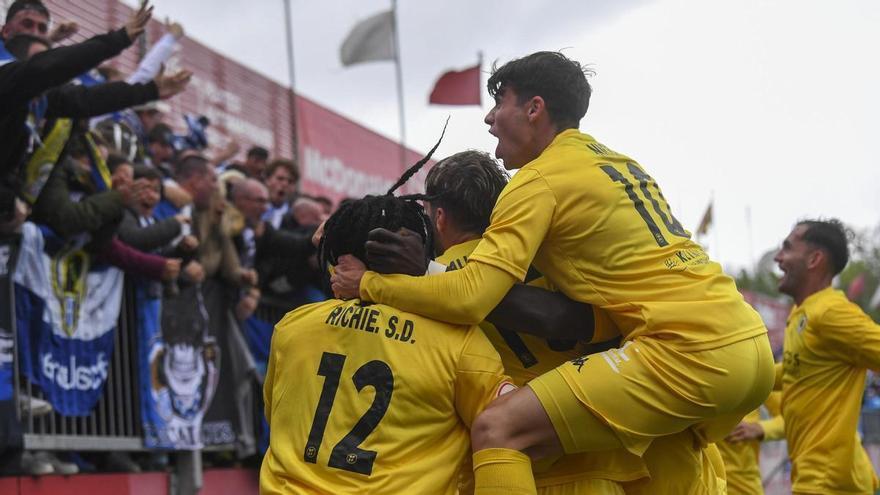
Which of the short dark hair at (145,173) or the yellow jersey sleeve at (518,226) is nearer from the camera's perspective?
the yellow jersey sleeve at (518,226)

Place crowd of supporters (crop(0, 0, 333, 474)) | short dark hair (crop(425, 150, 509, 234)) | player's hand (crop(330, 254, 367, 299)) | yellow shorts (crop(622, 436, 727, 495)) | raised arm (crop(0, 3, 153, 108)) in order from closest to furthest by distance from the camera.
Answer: player's hand (crop(330, 254, 367, 299)), yellow shorts (crop(622, 436, 727, 495)), short dark hair (crop(425, 150, 509, 234)), raised arm (crop(0, 3, 153, 108)), crowd of supporters (crop(0, 0, 333, 474))

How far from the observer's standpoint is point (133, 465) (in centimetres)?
827

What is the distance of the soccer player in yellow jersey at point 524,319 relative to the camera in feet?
15.1

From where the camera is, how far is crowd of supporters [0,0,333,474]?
7066 mm

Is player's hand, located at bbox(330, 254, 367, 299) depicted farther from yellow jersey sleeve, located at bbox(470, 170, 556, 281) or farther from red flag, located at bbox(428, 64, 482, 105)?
red flag, located at bbox(428, 64, 482, 105)

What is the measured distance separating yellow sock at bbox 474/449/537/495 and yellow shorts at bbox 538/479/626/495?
56 cm

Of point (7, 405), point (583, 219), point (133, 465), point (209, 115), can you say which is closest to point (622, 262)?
point (583, 219)

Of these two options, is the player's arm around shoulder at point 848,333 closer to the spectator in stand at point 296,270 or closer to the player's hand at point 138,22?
the spectator in stand at point 296,270

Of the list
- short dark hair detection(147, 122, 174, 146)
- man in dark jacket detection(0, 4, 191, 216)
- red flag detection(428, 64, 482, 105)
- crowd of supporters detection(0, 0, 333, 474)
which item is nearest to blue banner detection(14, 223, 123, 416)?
crowd of supporters detection(0, 0, 333, 474)

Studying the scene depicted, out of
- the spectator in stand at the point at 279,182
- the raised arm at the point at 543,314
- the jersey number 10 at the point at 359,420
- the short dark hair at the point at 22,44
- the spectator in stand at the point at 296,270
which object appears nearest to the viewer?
the jersey number 10 at the point at 359,420

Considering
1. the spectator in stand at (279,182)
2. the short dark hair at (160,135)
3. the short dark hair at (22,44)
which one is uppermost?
the short dark hair at (22,44)

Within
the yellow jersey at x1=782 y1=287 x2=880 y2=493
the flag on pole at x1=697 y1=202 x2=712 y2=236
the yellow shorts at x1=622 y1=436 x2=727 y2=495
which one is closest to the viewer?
the yellow shorts at x1=622 y1=436 x2=727 y2=495

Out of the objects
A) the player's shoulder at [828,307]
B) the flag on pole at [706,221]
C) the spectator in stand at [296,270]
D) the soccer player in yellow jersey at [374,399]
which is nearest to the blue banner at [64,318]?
the spectator in stand at [296,270]

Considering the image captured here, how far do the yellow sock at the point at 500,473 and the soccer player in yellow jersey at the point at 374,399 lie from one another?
9cm
